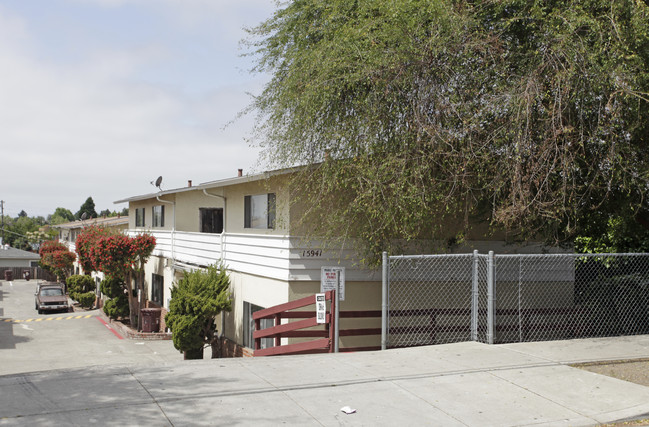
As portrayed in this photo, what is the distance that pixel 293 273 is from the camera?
13.4m

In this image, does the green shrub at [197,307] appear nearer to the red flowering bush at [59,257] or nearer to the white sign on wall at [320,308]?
the white sign on wall at [320,308]

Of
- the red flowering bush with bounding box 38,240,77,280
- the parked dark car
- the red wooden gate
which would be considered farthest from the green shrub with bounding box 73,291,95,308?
the red wooden gate

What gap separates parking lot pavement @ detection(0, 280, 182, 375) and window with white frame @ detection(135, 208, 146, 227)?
542cm

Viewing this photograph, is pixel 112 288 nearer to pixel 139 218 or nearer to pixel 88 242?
pixel 88 242

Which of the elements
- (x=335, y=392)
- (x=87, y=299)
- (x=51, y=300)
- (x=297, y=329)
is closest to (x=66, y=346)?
(x=297, y=329)

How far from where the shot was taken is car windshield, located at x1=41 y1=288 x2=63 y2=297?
36516 millimetres

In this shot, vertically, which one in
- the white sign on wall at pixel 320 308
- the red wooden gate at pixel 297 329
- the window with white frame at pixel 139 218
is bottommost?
the red wooden gate at pixel 297 329

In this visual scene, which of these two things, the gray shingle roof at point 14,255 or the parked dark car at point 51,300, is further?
the gray shingle roof at point 14,255

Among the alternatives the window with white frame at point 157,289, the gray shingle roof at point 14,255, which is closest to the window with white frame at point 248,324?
the window with white frame at point 157,289

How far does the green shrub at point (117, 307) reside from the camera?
2862cm

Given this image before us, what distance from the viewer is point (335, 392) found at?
729 centimetres

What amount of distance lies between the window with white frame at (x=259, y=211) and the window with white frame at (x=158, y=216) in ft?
39.6

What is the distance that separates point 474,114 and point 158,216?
21.5 m

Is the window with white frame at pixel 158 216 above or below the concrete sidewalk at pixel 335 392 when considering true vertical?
above
